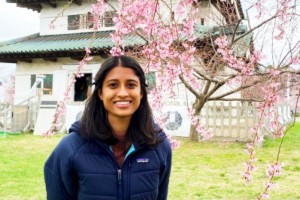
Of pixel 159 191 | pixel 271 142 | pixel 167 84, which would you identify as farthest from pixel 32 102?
pixel 159 191

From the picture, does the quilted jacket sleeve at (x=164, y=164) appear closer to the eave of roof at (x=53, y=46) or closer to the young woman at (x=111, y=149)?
the young woman at (x=111, y=149)

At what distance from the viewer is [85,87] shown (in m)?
16.6

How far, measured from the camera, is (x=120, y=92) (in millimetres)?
1773

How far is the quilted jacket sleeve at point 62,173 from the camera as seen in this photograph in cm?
175

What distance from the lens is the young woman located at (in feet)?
5.65

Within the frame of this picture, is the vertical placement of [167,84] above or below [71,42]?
below

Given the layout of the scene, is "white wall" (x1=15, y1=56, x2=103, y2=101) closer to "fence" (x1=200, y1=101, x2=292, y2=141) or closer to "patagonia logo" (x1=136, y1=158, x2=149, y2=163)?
"fence" (x1=200, y1=101, x2=292, y2=141)

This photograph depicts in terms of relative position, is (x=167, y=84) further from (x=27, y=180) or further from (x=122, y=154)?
(x=122, y=154)

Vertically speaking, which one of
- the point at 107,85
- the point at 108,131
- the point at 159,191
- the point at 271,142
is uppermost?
the point at 107,85

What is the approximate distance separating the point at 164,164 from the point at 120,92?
0.45 m

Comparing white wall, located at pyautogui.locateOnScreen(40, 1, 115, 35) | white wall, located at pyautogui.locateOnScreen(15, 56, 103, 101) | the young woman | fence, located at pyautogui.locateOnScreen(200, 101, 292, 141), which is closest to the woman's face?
the young woman

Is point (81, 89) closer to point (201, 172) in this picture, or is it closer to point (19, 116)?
point (19, 116)

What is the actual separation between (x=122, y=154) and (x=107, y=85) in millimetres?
339

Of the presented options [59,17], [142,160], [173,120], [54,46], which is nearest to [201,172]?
[142,160]
